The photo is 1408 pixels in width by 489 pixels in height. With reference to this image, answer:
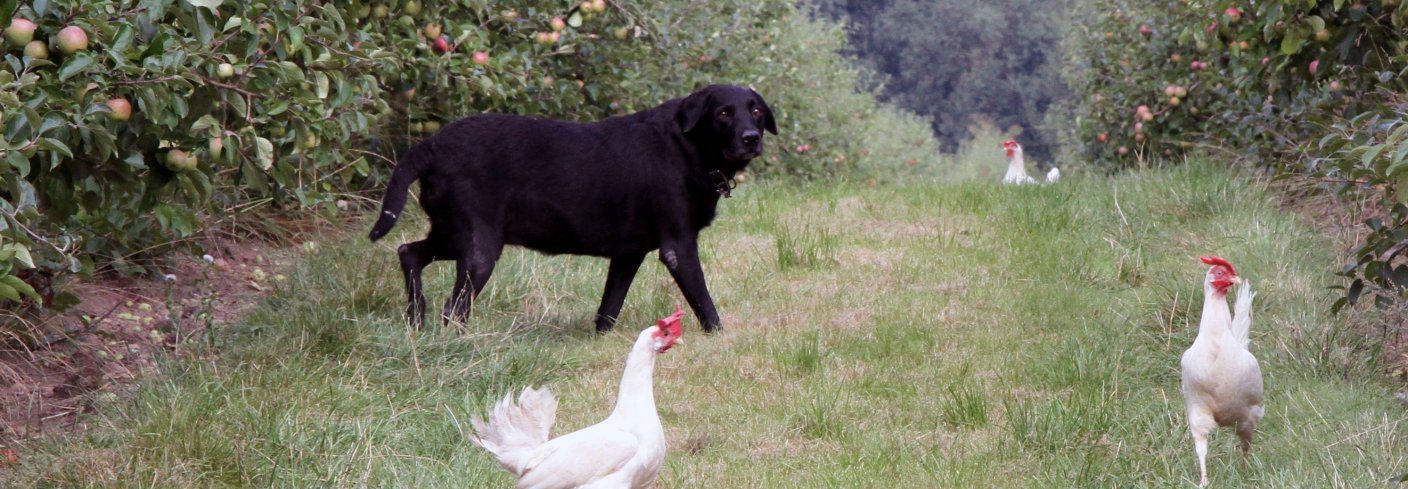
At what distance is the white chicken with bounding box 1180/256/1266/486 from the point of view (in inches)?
163

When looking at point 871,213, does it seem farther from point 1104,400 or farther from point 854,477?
point 854,477

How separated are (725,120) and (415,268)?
1.49 metres

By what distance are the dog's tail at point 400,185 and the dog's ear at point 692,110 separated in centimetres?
108

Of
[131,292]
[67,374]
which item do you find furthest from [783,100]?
[67,374]

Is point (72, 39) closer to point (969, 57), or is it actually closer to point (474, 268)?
point (474, 268)

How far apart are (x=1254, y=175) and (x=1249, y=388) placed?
557 centimetres

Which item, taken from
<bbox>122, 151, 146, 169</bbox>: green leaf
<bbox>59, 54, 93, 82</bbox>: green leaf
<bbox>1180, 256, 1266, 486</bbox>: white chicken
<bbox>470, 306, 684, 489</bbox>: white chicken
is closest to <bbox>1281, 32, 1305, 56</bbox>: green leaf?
<bbox>1180, 256, 1266, 486</bbox>: white chicken

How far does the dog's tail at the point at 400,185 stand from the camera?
5754 millimetres

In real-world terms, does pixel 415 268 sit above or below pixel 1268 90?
below

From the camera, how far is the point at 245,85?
14.5 ft

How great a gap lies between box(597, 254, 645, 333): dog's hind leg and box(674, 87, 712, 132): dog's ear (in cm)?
67

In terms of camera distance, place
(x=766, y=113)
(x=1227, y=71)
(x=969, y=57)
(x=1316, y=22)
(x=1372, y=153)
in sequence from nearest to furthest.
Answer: (x=1372, y=153) → (x=1316, y=22) → (x=766, y=113) → (x=1227, y=71) → (x=969, y=57)

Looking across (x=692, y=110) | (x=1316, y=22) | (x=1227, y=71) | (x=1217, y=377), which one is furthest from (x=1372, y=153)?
(x=1227, y=71)

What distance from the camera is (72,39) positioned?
3297mm
